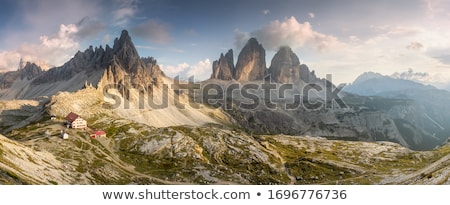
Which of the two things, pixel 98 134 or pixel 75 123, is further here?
pixel 75 123

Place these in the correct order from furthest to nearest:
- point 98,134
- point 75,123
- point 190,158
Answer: point 75,123 < point 98,134 < point 190,158

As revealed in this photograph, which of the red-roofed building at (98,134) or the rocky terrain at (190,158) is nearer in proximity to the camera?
the rocky terrain at (190,158)

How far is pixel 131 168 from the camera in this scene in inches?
3989

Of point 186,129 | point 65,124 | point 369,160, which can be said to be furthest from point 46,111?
point 369,160

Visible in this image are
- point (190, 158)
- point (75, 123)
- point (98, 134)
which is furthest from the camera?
point (75, 123)

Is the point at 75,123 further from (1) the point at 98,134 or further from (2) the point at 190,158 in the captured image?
(2) the point at 190,158

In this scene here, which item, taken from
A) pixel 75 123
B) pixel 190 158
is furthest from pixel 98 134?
pixel 190 158

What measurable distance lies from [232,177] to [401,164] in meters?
57.1

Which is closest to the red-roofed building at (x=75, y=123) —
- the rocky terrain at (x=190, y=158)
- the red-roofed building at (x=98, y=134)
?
the rocky terrain at (x=190, y=158)

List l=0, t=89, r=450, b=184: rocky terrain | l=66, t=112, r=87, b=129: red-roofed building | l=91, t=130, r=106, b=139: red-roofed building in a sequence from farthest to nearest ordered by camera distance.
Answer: l=66, t=112, r=87, b=129: red-roofed building → l=91, t=130, r=106, b=139: red-roofed building → l=0, t=89, r=450, b=184: rocky terrain

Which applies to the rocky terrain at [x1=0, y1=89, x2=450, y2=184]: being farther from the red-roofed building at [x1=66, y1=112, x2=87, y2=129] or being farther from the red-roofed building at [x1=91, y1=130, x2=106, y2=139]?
the red-roofed building at [x1=66, y1=112, x2=87, y2=129]

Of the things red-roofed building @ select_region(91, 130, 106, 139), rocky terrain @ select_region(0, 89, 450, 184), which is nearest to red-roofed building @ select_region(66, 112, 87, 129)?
rocky terrain @ select_region(0, 89, 450, 184)

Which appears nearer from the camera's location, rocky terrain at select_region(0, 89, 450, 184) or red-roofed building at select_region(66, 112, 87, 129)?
rocky terrain at select_region(0, 89, 450, 184)

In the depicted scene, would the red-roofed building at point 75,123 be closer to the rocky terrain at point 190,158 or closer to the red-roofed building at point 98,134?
the rocky terrain at point 190,158
